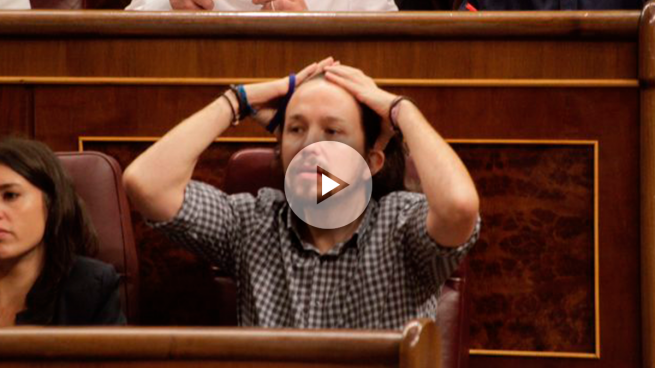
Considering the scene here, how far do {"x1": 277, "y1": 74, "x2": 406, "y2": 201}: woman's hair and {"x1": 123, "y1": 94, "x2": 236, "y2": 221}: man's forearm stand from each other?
0.09 meters

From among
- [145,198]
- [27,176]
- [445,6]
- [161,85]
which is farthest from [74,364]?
[445,6]

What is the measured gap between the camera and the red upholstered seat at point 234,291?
0.93 m

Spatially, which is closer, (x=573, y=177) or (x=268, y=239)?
(x=268, y=239)

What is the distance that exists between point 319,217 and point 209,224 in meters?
0.11

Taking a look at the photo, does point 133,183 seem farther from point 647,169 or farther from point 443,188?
point 647,169

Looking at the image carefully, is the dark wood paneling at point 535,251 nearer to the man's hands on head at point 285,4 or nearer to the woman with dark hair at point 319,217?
the woman with dark hair at point 319,217

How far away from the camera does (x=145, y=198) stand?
0.83 m

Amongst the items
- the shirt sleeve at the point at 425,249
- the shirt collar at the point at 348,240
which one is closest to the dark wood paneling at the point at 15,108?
the shirt collar at the point at 348,240

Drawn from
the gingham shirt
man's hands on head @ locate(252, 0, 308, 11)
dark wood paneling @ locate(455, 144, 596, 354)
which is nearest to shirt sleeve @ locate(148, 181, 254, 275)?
the gingham shirt

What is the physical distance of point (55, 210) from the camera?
92 centimetres

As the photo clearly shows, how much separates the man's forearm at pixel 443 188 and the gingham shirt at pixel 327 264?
24mm

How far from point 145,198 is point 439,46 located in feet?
1.45

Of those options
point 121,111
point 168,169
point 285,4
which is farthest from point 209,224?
point 285,4

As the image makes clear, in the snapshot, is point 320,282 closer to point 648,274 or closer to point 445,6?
point 648,274
